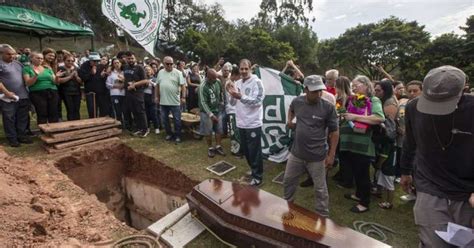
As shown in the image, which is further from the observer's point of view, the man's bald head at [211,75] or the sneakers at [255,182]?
the man's bald head at [211,75]

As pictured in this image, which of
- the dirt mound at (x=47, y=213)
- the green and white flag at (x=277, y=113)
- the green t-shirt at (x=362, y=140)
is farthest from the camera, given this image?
the green and white flag at (x=277, y=113)

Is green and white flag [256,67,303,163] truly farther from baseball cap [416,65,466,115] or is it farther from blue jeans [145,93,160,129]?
baseball cap [416,65,466,115]

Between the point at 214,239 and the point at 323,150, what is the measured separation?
169 cm

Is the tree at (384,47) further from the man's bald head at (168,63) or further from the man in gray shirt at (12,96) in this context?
the man in gray shirt at (12,96)

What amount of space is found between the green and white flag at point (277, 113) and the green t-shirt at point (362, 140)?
1629 millimetres

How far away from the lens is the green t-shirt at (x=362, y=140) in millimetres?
3902

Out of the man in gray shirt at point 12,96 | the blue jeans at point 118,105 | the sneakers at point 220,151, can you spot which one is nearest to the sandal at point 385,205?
the sneakers at point 220,151

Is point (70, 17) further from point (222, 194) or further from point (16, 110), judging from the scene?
point (222, 194)

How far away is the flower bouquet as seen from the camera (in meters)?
3.96

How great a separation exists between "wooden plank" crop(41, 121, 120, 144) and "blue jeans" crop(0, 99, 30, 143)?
23.9 inches

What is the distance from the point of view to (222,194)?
138 inches

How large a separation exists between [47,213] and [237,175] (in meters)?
2.97

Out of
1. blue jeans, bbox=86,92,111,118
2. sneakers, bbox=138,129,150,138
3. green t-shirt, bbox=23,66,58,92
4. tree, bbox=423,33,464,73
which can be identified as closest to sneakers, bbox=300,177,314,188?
sneakers, bbox=138,129,150,138

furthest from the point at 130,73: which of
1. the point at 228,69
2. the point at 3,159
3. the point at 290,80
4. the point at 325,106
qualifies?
the point at 325,106
